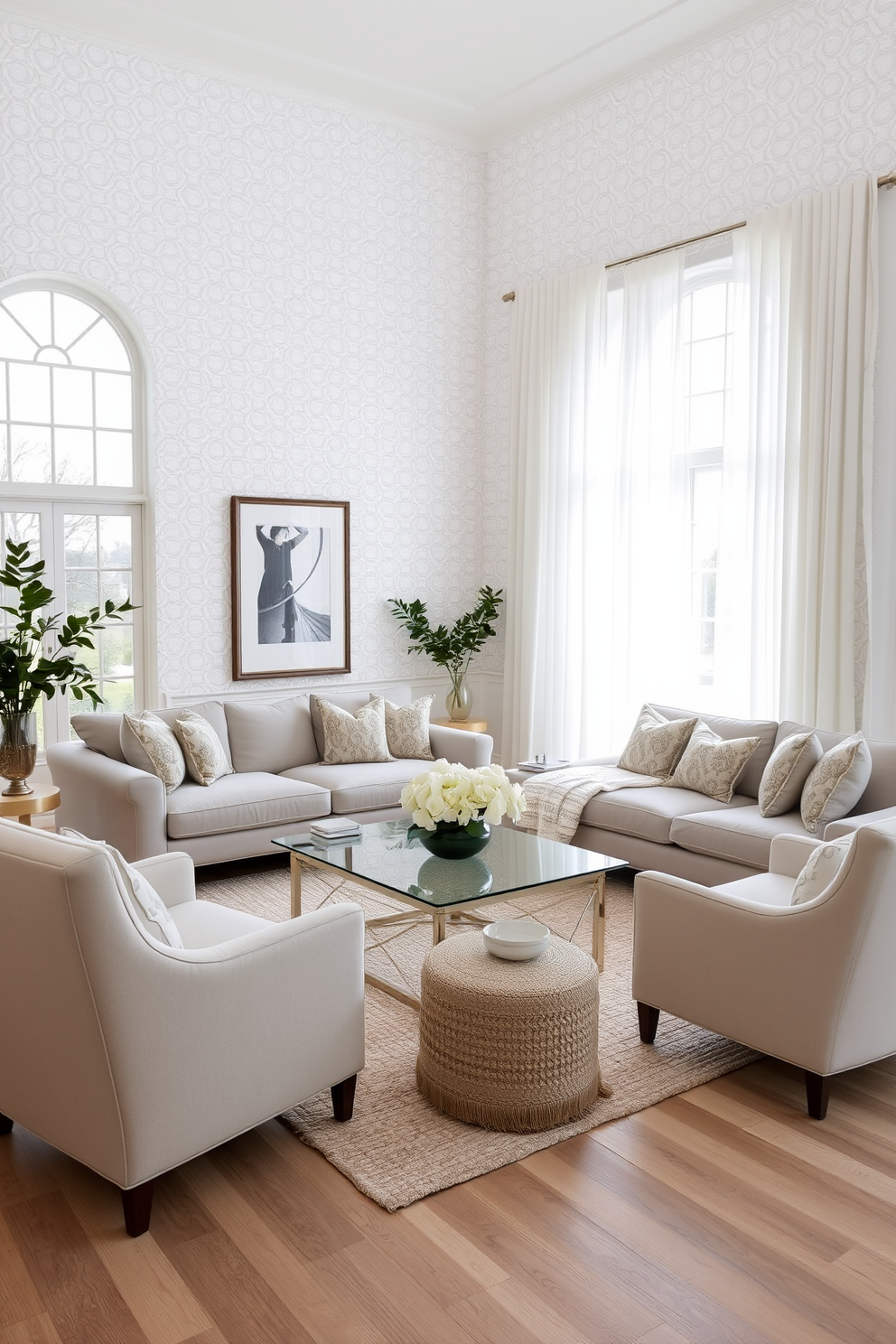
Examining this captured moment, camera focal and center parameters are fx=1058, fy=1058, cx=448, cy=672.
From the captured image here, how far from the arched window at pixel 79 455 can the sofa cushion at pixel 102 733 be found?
1096 millimetres

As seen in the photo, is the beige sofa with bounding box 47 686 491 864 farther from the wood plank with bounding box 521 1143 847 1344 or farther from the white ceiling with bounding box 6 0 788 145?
the white ceiling with bounding box 6 0 788 145

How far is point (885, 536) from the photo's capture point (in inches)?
207

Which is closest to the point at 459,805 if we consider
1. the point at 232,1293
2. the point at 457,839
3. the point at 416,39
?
the point at 457,839

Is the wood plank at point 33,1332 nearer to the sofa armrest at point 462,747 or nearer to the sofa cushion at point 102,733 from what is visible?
the sofa cushion at point 102,733

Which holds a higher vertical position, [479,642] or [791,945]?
[479,642]

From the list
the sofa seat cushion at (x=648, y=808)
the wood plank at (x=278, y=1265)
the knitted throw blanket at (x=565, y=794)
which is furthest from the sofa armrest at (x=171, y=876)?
the sofa seat cushion at (x=648, y=808)

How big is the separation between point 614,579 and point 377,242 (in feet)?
9.53

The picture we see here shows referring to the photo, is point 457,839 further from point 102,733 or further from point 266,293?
point 266,293

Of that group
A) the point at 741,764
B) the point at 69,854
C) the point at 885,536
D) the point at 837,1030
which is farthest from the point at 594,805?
the point at 69,854

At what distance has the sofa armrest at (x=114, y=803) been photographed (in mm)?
4859

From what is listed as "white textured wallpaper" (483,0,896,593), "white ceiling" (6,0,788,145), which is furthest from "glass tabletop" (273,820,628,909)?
"white ceiling" (6,0,788,145)

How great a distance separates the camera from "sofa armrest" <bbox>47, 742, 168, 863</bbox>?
4859mm

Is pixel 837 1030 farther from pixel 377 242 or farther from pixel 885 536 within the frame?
pixel 377 242

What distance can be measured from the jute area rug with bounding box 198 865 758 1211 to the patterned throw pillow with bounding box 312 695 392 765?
4.81 feet
